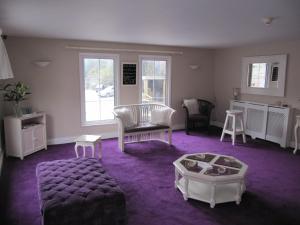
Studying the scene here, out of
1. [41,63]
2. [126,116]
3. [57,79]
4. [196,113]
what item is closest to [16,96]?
[41,63]

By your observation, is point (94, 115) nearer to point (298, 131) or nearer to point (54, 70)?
point (54, 70)

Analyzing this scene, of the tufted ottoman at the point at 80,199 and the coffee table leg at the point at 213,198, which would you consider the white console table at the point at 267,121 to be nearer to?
the coffee table leg at the point at 213,198

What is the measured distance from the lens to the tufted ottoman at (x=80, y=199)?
2.04 meters

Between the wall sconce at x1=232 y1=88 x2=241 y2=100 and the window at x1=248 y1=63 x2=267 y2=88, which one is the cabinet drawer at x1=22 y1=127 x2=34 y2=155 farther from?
the window at x1=248 y1=63 x2=267 y2=88

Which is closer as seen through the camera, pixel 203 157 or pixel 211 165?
pixel 211 165

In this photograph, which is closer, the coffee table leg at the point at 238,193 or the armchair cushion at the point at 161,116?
the coffee table leg at the point at 238,193

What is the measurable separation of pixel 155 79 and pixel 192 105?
3.74ft

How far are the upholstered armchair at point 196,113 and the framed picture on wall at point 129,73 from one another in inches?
54.6

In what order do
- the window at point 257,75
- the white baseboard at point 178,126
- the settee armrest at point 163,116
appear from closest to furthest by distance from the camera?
1. the settee armrest at point 163,116
2. the window at point 257,75
3. the white baseboard at point 178,126

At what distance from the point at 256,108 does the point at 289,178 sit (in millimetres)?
2257

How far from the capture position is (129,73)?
5.55 metres

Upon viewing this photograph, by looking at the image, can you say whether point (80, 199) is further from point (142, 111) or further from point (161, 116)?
point (142, 111)

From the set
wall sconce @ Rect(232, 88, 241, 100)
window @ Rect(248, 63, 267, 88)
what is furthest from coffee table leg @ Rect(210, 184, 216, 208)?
wall sconce @ Rect(232, 88, 241, 100)

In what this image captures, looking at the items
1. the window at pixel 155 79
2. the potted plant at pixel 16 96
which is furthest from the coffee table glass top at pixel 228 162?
the potted plant at pixel 16 96
